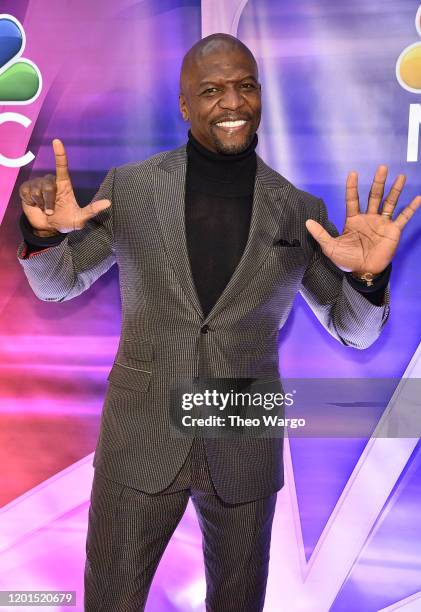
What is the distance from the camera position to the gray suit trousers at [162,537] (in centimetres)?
187

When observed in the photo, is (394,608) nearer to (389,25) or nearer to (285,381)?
(285,381)

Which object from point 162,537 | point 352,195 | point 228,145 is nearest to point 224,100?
point 228,145

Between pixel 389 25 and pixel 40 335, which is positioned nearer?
pixel 389 25

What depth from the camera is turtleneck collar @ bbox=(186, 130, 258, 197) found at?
191cm

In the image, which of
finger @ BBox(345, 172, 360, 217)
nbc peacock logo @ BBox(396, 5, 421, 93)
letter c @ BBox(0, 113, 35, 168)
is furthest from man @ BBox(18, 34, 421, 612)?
nbc peacock logo @ BBox(396, 5, 421, 93)

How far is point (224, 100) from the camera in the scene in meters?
1.89

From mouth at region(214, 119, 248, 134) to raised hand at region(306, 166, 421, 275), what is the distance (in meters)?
0.32

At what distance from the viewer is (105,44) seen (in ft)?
8.00

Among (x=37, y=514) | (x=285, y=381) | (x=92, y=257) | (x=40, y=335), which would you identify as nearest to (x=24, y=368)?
(x=40, y=335)

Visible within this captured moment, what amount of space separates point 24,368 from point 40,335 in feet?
0.46

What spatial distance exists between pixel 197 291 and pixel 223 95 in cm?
55

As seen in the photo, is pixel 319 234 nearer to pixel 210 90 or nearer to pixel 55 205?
pixel 210 90

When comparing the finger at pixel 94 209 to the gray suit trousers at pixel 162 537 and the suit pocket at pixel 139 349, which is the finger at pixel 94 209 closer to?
the suit pocket at pixel 139 349
